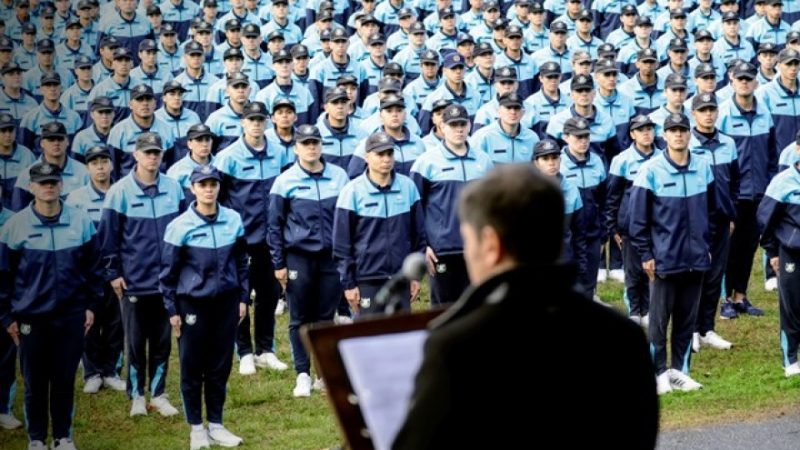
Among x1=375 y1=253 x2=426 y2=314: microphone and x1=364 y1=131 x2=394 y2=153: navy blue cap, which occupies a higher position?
x1=375 y1=253 x2=426 y2=314: microphone

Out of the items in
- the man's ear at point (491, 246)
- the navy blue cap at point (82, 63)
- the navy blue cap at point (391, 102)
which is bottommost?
the navy blue cap at point (391, 102)

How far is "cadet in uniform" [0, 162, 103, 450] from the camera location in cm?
1112

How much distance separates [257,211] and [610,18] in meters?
11.7

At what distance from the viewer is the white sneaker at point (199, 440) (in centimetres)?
1159

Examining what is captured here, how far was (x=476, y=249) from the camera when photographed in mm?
3547

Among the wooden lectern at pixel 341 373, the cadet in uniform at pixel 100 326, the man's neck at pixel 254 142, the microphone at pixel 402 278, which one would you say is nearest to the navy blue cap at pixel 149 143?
the cadet in uniform at pixel 100 326

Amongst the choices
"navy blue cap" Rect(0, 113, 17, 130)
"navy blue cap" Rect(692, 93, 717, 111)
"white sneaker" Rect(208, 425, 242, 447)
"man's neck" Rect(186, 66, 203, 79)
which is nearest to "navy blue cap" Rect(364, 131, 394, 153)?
"white sneaker" Rect(208, 425, 242, 447)

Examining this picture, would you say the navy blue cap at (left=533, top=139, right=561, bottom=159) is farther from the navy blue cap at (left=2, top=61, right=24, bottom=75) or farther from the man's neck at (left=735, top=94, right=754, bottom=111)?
the navy blue cap at (left=2, top=61, right=24, bottom=75)

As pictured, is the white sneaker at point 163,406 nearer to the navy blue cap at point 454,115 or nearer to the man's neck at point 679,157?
the navy blue cap at point 454,115

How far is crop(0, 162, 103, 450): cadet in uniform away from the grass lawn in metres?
0.73

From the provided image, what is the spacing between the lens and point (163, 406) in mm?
12773

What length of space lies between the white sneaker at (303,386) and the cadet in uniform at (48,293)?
2282 mm

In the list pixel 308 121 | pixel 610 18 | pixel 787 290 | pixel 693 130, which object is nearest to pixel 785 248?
→ pixel 787 290

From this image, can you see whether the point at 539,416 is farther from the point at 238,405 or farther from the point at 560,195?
the point at 238,405
